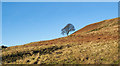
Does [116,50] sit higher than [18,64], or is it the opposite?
[116,50]

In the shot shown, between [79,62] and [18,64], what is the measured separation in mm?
8646

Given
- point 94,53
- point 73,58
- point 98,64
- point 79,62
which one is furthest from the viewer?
point 94,53

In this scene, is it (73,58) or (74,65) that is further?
(73,58)

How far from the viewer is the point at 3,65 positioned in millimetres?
20938

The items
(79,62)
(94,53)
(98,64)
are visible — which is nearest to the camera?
(98,64)

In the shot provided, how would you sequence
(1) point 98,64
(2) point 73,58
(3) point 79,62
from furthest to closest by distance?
(2) point 73,58, (3) point 79,62, (1) point 98,64

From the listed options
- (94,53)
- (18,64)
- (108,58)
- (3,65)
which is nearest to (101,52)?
(94,53)

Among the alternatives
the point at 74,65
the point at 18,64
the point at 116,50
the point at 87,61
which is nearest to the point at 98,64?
the point at 87,61

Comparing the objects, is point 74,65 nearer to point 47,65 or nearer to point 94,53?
point 47,65

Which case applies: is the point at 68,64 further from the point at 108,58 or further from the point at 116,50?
the point at 116,50

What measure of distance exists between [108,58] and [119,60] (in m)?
1.41

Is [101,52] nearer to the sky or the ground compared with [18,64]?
nearer to the sky

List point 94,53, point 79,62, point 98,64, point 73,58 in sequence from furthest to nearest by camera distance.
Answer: point 94,53 < point 73,58 < point 79,62 < point 98,64

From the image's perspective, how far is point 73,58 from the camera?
798 inches
